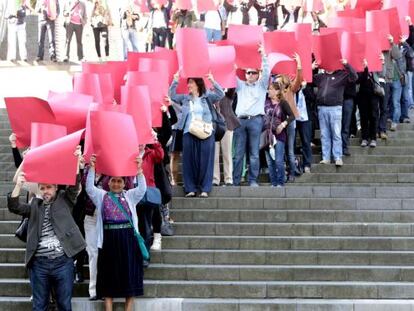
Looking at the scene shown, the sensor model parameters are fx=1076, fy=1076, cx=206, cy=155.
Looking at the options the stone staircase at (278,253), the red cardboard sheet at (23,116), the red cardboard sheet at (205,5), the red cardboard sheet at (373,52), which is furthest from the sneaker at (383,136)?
the red cardboard sheet at (23,116)

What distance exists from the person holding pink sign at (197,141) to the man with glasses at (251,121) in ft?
2.32

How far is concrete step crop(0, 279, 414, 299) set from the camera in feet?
38.3

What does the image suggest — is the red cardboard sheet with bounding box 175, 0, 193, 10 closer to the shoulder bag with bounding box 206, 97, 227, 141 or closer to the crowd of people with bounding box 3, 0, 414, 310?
the crowd of people with bounding box 3, 0, 414, 310

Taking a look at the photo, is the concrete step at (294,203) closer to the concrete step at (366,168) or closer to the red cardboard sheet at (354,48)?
the concrete step at (366,168)

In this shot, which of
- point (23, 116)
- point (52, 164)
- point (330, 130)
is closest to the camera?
point (52, 164)

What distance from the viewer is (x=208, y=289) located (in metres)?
11.8

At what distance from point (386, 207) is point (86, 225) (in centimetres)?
409

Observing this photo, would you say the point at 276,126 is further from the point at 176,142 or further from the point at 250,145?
the point at 176,142

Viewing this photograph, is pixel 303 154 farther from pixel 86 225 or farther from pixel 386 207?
pixel 86 225

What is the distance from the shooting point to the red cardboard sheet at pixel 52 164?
1031 centimetres

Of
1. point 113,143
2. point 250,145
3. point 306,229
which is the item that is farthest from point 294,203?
point 113,143

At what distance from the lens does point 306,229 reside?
12820 mm

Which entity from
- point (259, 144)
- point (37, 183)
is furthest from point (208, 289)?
point (259, 144)

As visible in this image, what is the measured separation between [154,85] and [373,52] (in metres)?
4.09
